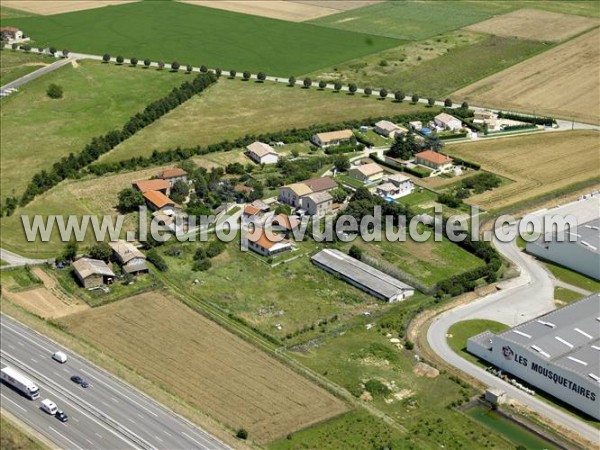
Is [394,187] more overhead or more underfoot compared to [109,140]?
more underfoot

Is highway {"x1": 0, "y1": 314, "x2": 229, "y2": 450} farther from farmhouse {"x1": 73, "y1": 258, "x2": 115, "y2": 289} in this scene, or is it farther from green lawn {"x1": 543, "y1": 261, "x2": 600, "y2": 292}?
green lawn {"x1": 543, "y1": 261, "x2": 600, "y2": 292}

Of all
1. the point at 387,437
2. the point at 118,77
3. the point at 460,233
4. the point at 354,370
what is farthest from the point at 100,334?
the point at 118,77

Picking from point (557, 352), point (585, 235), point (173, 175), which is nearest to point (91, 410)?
point (557, 352)

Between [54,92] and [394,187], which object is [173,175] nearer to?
[394,187]

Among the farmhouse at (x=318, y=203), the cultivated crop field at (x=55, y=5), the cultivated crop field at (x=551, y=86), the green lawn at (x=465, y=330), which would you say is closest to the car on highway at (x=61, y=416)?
the green lawn at (x=465, y=330)

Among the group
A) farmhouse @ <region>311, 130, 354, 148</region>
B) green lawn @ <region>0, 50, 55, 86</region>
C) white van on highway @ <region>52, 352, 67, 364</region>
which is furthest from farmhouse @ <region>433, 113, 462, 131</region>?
white van on highway @ <region>52, 352, 67, 364</region>

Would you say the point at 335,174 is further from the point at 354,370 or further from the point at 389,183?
the point at 354,370
